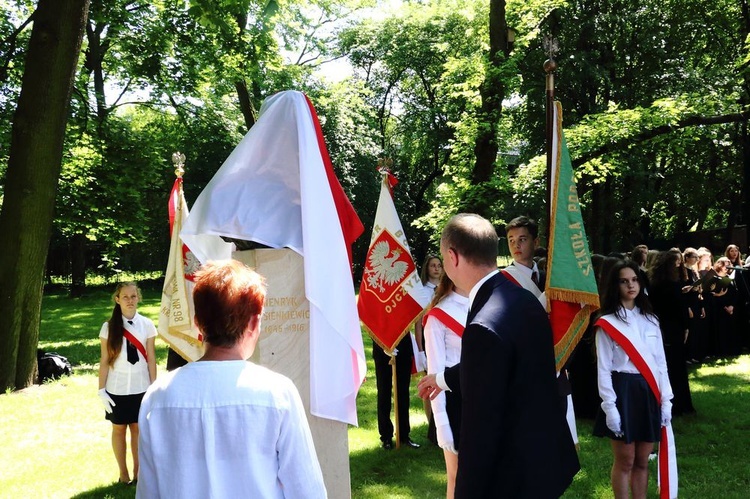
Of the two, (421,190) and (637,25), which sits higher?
(637,25)

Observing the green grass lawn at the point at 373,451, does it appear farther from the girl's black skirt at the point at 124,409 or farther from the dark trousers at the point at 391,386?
the girl's black skirt at the point at 124,409

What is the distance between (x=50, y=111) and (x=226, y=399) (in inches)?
360

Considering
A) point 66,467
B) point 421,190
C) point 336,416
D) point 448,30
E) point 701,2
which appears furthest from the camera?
point 421,190

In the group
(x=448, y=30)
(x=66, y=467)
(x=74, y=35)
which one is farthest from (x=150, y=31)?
(x=448, y=30)

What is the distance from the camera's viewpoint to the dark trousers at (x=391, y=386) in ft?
25.1

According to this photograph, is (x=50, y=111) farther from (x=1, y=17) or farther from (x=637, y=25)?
(x=637, y=25)

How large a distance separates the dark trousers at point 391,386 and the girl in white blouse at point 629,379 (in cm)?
299

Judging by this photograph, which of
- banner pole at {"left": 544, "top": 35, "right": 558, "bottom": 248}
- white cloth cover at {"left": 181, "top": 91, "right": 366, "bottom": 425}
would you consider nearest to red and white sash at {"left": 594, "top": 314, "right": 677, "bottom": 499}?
banner pole at {"left": 544, "top": 35, "right": 558, "bottom": 248}

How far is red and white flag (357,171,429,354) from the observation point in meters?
7.47

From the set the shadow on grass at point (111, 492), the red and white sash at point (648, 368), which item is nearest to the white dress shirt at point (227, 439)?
the red and white sash at point (648, 368)

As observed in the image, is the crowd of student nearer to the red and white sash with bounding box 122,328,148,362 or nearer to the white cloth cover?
the white cloth cover

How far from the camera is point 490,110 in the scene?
1454cm

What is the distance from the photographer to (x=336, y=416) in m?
3.77

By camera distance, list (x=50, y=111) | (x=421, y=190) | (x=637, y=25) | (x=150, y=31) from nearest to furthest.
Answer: (x=50, y=111), (x=150, y=31), (x=637, y=25), (x=421, y=190)
